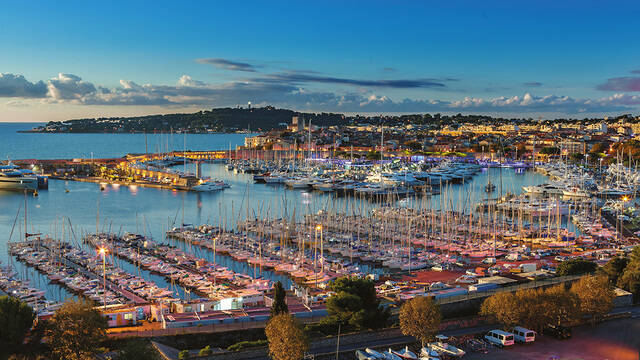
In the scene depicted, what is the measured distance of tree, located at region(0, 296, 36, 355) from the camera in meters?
8.94

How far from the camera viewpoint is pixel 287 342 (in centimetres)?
910

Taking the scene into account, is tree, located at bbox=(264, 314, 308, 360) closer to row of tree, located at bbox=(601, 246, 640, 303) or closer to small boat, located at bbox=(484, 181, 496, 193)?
row of tree, located at bbox=(601, 246, 640, 303)

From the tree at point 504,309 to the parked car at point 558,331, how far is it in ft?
2.37

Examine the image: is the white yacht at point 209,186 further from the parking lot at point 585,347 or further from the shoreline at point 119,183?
the parking lot at point 585,347

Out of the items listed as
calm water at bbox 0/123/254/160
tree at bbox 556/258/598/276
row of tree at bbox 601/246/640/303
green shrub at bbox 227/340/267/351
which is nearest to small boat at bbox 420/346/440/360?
green shrub at bbox 227/340/267/351

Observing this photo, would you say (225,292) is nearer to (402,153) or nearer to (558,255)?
(558,255)

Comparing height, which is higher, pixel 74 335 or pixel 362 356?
pixel 74 335

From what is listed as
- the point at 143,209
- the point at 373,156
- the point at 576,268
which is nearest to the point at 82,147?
the point at 373,156

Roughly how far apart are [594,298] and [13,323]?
1141 cm

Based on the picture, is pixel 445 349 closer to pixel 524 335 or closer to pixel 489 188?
pixel 524 335

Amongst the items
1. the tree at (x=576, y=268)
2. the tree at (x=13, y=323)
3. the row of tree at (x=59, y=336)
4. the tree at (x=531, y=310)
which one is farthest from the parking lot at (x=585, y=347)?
the tree at (x=13, y=323)

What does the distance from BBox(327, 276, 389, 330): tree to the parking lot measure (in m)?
1.98

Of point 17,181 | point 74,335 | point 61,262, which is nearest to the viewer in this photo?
point 74,335

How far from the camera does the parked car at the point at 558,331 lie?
36.9 ft
